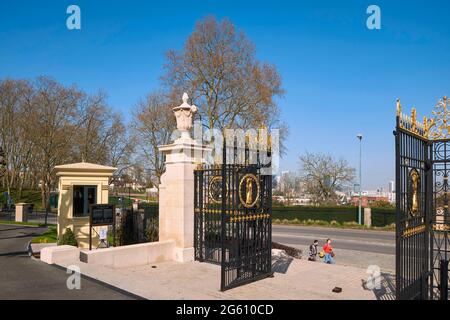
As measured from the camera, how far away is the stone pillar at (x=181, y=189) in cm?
1091

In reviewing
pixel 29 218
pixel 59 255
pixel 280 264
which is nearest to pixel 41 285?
pixel 59 255

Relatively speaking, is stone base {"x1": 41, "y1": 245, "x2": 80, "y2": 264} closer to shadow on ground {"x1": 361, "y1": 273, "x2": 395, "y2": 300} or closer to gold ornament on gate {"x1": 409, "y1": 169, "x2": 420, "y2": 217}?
shadow on ground {"x1": 361, "y1": 273, "x2": 395, "y2": 300}

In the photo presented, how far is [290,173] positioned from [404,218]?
6936 centimetres

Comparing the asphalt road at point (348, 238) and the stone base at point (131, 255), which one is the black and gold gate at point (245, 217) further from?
the asphalt road at point (348, 238)

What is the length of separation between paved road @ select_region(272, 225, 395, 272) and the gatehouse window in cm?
1097

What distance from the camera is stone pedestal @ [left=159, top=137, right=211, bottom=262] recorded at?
10.9m

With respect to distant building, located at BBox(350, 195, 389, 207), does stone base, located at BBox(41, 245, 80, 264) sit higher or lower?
higher

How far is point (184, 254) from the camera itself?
10.8m

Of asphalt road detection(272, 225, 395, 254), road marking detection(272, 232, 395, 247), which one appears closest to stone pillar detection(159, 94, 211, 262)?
asphalt road detection(272, 225, 395, 254)

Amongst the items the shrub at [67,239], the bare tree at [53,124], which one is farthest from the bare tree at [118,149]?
the shrub at [67,239]

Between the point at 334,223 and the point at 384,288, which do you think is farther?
the point at 334,223

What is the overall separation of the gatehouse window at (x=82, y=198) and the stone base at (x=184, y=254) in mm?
6342

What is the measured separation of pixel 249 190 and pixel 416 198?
3500 mm

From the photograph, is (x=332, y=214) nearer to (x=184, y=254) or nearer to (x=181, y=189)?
(x=184, y=254)
